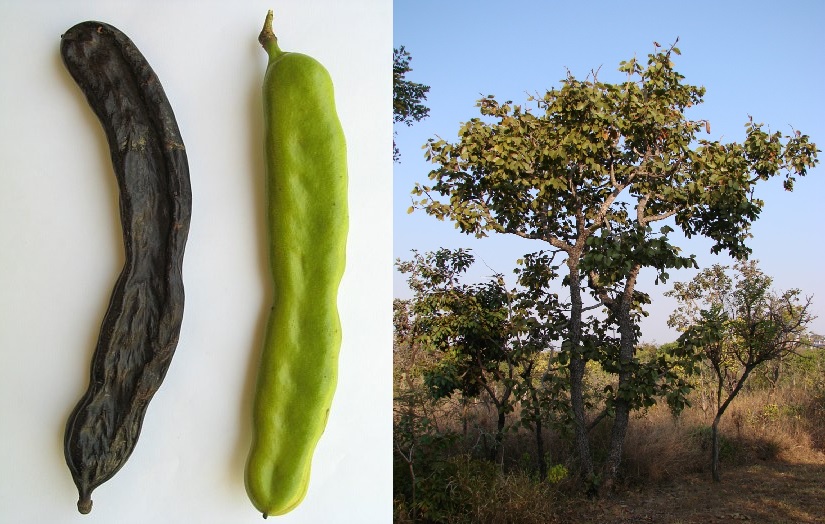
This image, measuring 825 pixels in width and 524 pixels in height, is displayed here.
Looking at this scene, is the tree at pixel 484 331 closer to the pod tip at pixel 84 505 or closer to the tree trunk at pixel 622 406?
the tree trunk at pixel 622 406

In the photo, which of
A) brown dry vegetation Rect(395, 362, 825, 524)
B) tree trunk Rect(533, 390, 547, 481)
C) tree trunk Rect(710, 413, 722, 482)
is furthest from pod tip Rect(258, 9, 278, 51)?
tree trunk Rect(710, 413, 722, 482)

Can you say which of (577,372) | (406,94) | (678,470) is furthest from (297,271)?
(678,470)

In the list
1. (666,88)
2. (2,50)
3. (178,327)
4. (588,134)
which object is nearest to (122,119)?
(2,50)

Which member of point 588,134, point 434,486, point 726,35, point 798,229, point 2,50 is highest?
point 726,35

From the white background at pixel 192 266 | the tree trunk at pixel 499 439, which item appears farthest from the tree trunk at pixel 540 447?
the white background at pixel 192 266

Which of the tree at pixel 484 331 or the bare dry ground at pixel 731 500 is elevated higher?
the tree at pixel 484 331

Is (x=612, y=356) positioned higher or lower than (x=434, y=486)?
higher

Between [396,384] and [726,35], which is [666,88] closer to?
[726,35]

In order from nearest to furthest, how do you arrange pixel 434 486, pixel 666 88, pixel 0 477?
pixel 0 477 < pixel 434 486 < pixel 666 88
